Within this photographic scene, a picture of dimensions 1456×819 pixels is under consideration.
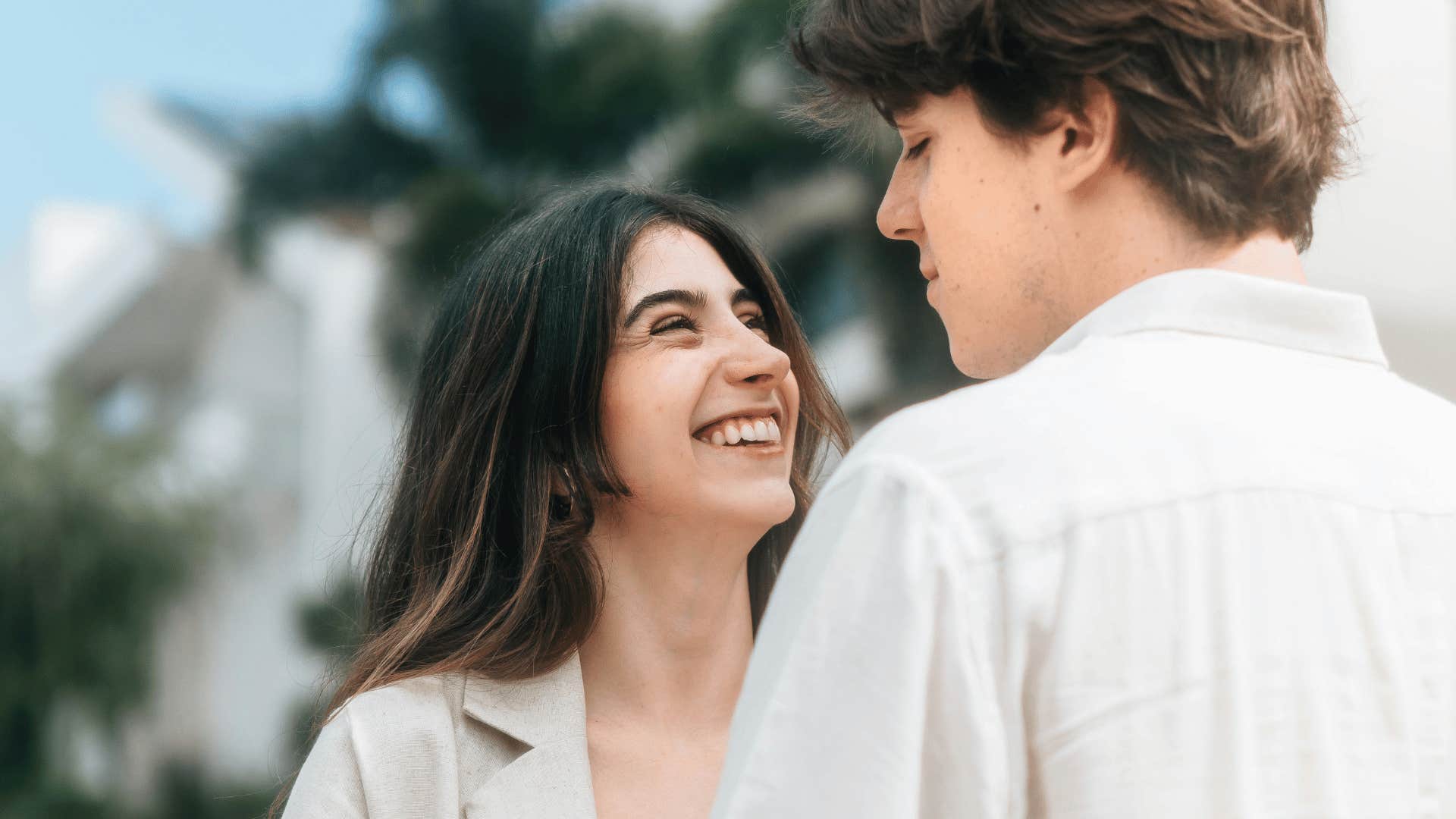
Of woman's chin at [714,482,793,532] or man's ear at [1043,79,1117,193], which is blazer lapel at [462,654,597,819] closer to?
woman's chin at [714,482,793,532]

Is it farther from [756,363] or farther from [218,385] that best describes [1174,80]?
[218,385]

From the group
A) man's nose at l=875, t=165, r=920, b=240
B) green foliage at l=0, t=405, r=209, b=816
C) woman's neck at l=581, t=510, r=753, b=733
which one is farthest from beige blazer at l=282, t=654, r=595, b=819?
green foliage at l=0, t=405, r=209, b=816

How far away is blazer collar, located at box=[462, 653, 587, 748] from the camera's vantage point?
227 centimetres

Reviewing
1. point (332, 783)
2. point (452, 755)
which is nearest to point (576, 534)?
point (452, 755)

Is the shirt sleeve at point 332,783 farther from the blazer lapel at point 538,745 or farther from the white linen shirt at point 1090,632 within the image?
the white linen shirt at point 1090,632

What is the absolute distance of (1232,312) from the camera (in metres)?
1.19

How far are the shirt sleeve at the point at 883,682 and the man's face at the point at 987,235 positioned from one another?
346mm

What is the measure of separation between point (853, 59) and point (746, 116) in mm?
12230

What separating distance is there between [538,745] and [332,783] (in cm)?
30

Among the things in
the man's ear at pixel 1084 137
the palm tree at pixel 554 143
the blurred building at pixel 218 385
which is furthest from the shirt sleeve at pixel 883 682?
the blurred building at pixel 218 385

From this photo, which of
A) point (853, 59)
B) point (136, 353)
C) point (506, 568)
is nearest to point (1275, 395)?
point (853, 59)

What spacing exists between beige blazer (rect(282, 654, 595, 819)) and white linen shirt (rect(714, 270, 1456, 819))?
1.23 m

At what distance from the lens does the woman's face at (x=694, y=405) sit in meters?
2.35

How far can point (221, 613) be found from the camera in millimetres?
18219
